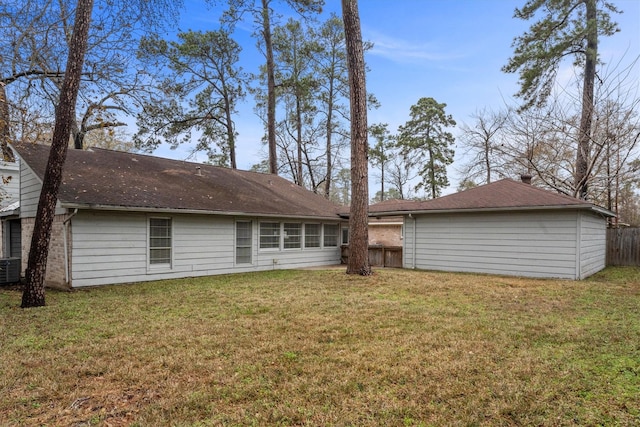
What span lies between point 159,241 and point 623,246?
17.7 metres

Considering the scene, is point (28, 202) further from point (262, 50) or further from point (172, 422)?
point (262, 50)

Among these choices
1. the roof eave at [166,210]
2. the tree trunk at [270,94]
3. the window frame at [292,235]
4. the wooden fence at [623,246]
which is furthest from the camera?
the tree trunk at [270,94]

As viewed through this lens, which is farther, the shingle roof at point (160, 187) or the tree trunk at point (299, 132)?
the tree trunk at point (299, 132)

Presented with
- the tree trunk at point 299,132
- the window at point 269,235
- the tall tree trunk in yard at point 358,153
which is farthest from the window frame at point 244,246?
the tree trunk at point 299,132

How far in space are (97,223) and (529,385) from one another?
9.38 metres

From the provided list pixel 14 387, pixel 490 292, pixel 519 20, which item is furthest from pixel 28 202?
pixel 519 20

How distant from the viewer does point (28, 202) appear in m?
10.4

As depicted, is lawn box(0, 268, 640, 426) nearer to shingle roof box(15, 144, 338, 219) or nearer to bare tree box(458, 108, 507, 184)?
shingle roof box(15, 144, 338, 219)

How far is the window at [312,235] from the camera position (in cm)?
1455

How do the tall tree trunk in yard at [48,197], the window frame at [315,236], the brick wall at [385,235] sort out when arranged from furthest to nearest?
the brick wall at [385,235], the window frame at [315,236], the tall tree trunk in yard at [48,197]

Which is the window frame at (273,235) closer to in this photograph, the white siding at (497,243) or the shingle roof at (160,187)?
the shingle roof at (160,187)

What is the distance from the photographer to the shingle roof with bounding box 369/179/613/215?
1042cm

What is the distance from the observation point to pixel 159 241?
1021 cm

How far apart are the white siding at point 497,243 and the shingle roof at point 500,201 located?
416mm
